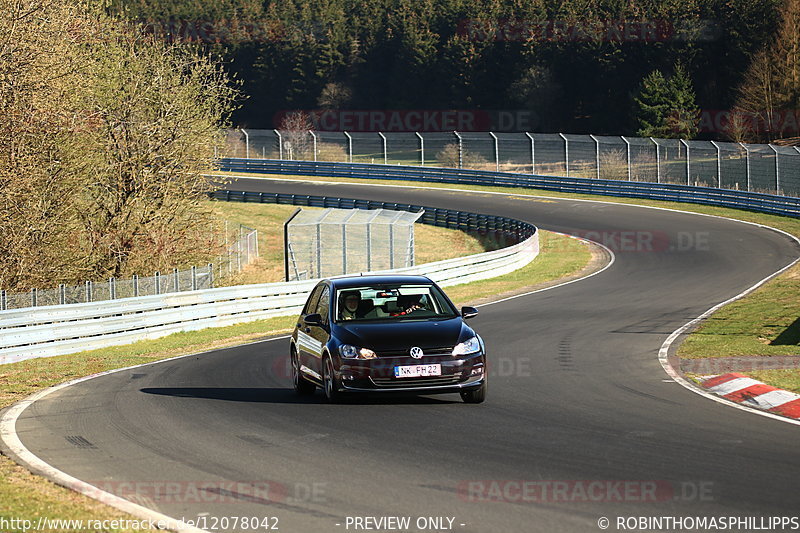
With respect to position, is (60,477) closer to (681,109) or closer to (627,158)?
(627,158)

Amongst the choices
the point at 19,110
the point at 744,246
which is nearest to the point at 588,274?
the point at 744,246

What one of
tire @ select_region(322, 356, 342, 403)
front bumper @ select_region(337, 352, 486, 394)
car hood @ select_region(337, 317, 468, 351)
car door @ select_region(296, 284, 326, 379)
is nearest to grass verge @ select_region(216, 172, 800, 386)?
front bumper @ select_region(337, 352, 486, 394)

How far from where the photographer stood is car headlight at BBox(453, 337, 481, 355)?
1263cm

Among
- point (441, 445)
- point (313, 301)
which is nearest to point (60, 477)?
point (441, 445)

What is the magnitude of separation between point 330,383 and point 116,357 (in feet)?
29.9

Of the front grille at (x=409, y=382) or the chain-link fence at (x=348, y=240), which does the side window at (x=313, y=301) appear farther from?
the chain-link fence at (x=348, y=240)

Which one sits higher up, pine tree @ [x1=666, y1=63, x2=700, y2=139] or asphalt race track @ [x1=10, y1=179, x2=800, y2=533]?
pine tree @ [x1=666, y1=63, x2=700, y2=139]

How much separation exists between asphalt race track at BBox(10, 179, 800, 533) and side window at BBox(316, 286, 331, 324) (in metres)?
1.09

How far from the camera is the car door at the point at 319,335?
1350cm

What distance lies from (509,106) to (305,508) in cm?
9883

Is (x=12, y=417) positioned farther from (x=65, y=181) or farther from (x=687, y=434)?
(x=65, y=181)

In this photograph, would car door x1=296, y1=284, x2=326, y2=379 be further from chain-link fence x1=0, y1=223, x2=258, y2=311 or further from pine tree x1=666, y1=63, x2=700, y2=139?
pine tree x1=666, y1=63, x2=700, y2=139

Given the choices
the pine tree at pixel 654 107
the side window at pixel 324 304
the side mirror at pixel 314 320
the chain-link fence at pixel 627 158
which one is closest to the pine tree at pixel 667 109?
the pine tree at pixel 654 107

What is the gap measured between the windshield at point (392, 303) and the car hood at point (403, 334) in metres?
0.33
